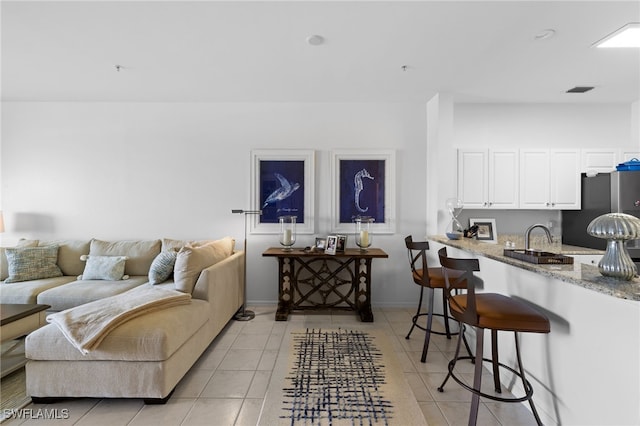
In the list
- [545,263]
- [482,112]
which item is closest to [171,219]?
[545,263]

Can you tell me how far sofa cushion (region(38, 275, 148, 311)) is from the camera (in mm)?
2736

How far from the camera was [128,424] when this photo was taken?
5.67ft

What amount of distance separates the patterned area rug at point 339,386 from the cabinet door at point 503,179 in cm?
221

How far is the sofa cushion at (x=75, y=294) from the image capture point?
2.74 metres

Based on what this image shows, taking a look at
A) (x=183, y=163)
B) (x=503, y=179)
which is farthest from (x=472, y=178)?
(x=183, y=163)

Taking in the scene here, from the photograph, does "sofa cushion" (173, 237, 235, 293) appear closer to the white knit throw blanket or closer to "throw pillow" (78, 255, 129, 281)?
the white knit throw blanket

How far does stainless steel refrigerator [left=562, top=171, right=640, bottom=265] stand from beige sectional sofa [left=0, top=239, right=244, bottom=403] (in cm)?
414

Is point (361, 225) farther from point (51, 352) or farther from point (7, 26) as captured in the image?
point (7, 26)

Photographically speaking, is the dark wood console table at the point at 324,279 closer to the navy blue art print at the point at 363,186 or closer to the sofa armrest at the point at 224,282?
the sofa armrest at the point at 224,282

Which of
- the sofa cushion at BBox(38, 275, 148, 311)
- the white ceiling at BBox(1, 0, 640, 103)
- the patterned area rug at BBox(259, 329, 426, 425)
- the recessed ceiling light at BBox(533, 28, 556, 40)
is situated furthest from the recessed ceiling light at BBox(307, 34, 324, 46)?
the sofa cushion at BBox(38, 275, 148, 311)

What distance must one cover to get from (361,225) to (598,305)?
7.96 ft

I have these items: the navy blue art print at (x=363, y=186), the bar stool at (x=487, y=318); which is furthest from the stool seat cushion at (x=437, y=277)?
the navy blue art print at (x=363, y=186)

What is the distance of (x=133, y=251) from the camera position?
340cm

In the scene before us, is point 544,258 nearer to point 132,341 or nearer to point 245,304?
point 132,341
